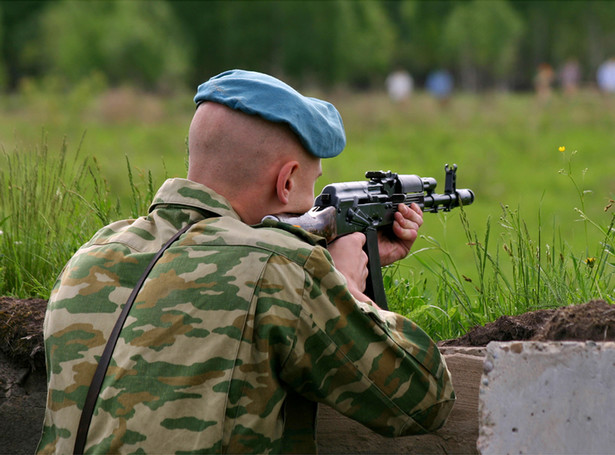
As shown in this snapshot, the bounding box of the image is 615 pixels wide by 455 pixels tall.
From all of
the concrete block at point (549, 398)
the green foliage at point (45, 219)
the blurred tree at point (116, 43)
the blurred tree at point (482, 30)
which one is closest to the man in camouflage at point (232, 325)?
the concrete block at point (549, 398)

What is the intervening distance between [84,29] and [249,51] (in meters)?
9.01

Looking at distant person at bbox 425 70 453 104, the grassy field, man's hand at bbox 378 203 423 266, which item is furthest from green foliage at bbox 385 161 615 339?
distant person at bbox 425 70 453 104

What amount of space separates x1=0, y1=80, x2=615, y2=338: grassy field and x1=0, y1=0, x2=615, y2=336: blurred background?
2 centimetres

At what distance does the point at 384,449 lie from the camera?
280cm

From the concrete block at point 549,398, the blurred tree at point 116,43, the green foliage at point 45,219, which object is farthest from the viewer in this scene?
the blurred tree at point 116,43

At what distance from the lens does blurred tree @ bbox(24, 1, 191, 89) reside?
117ft

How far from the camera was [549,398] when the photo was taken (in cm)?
225

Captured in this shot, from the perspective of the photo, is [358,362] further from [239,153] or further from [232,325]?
[239,153]

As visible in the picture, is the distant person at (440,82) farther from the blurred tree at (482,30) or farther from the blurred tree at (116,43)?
the blurred tree at (116,43)

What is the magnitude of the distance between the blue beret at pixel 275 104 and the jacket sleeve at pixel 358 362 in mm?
368

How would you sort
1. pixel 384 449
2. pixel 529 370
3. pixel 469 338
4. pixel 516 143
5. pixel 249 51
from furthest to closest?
pixel 249 51 → pixel 516 143 → pixel 469 338 → pixel 384 449 → pixel 529 370

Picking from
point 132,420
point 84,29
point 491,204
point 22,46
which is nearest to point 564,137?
point 491,204

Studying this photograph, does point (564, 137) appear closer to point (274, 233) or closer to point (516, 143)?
point (516, 143)

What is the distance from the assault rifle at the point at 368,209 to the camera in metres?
2.77
